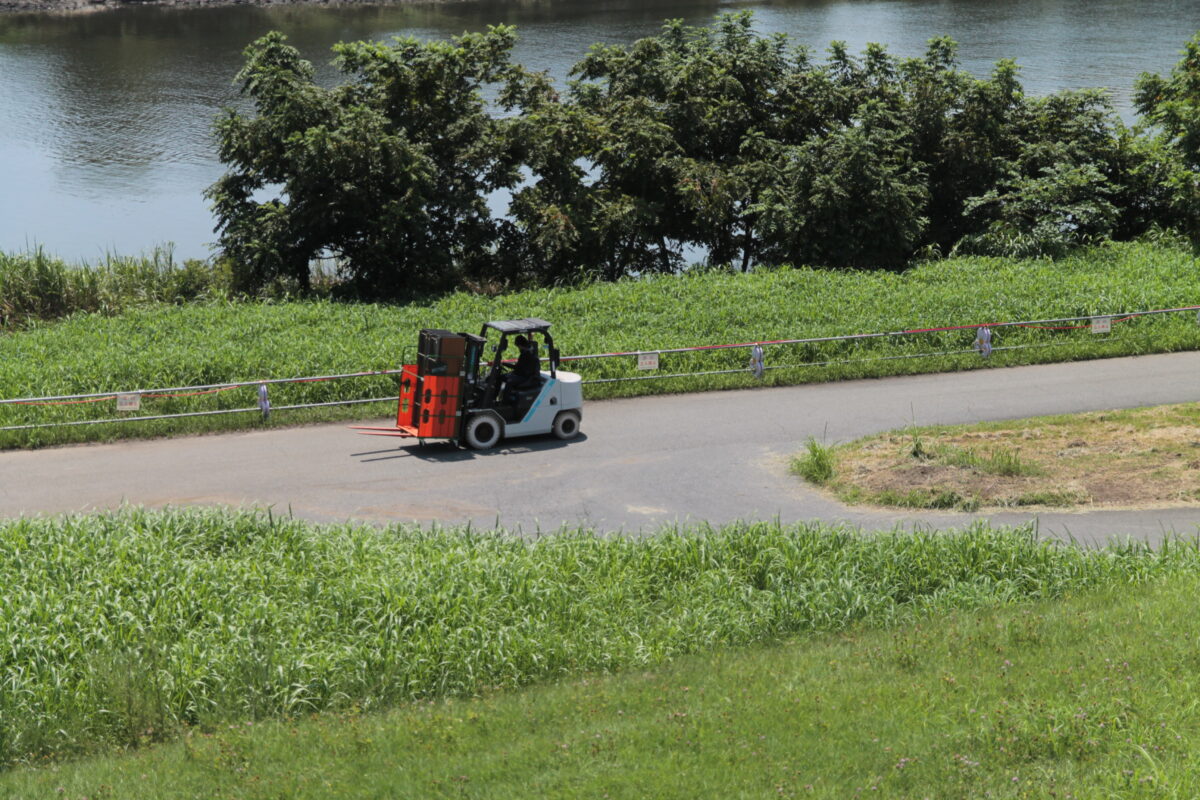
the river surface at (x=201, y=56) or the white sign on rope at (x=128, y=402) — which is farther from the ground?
the river surface at (x=201, y=56)

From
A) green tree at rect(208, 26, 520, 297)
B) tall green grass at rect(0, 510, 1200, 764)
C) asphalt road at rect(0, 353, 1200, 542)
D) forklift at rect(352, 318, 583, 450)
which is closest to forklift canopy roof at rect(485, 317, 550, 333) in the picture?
forklift at rect(352, 318, 583, 450)

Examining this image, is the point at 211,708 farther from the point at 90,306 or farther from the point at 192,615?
the point at 90,306

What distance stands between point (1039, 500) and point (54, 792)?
12.1 m

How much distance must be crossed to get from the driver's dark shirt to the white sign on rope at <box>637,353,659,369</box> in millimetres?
3166

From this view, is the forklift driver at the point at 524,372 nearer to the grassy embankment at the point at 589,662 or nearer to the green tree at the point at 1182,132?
the grassy embankment at the point at 589,662

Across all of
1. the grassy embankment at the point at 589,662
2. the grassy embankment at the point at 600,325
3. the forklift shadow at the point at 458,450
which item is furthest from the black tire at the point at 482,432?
the grassy embankment at the point at 589,662

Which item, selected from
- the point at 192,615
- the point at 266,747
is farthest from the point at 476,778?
the point at 192,615

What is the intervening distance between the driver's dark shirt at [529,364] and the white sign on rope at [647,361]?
10.4 feet

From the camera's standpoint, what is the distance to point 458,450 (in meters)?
18.5

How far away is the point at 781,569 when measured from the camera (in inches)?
517

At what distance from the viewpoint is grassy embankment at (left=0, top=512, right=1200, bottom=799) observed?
8.81 meters

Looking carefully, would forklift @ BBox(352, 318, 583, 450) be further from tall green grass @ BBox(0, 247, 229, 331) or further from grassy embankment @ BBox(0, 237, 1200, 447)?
tall green grass @ BBox(0, 247, 229, 331)

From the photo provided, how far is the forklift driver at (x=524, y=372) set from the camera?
18.6 meters

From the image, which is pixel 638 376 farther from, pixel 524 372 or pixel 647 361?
pixel 524 372
